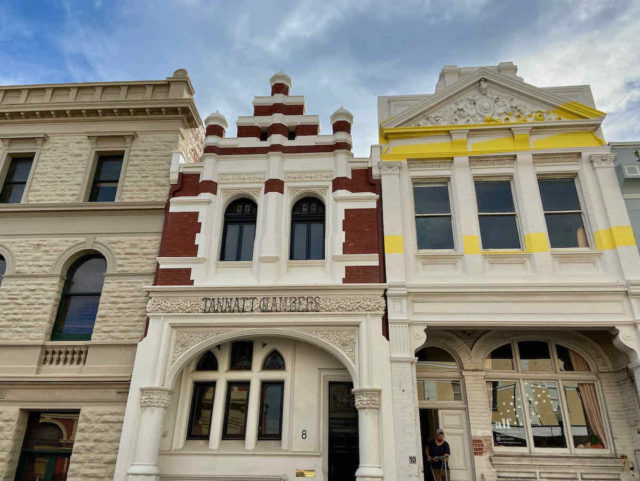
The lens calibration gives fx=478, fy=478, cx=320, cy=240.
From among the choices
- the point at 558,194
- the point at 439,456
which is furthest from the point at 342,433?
the point at 558,194

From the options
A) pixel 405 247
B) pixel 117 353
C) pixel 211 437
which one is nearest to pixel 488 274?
pixel 405 247

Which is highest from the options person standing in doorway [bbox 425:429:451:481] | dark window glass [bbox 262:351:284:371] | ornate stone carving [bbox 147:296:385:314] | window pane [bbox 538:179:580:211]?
window pane [bbox 538:179:580:211]

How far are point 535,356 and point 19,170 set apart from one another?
15974 millimetres

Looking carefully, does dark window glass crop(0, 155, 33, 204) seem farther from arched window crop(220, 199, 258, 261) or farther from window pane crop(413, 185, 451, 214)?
window pane crop(413, 185, 451, 214)

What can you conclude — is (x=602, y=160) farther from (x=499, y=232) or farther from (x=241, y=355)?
(x=241, y=355)

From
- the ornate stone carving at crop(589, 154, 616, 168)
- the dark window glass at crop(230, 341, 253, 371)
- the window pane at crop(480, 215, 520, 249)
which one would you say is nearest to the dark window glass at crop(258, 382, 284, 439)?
the dark window glass at crop(230, 341, 253, 371)

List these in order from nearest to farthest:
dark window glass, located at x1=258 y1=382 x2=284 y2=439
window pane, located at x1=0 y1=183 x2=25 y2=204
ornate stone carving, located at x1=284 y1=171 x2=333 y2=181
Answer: dark window glass, located at x1=258 y1=382 x2=284 y2=439, ornate stone carving, located at x1=284 y1=171 x2=333 y2=181, window pane, located at x1=0 y1=183 x2=25 y2=204

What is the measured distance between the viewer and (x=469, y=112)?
536 inches

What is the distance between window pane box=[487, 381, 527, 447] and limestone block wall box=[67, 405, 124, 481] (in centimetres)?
890

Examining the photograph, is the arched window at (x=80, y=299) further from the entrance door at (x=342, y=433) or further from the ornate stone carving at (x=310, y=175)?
the entrance door at (x=342, y=433)

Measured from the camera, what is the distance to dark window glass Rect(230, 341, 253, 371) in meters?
11.8

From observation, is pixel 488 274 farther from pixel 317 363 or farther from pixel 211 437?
pixel 211 437

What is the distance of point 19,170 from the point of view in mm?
14891

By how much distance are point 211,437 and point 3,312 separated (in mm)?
6487
